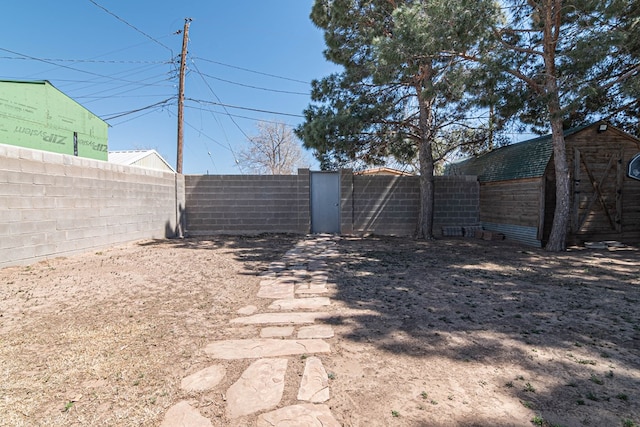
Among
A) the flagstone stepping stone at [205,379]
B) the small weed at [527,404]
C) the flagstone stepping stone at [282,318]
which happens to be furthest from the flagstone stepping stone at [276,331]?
the small weed at [527,404]

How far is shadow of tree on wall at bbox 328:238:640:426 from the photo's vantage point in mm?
1747

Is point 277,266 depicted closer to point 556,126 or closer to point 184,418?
point 184,418

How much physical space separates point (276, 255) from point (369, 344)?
12.6ft

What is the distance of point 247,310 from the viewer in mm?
3057

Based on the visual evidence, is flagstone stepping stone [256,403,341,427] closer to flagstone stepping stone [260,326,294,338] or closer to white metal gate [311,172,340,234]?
flagstone stepping stone [260,326,294,338]

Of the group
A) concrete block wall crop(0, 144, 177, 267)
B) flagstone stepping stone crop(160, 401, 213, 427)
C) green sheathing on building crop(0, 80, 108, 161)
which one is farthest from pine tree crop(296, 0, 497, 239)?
green sheathing on building crop(0, 80, 108, 161)

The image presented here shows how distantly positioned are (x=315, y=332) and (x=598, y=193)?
8492mm

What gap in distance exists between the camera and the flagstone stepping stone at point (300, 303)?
10.3ft

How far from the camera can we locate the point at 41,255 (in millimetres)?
4902

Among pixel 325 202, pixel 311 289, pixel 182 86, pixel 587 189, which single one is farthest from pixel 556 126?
pixel 182 86

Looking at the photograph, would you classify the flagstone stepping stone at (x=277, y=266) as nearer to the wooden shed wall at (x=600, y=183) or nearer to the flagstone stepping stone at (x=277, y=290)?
the flagstone stepping stone at (x=277, y=290)

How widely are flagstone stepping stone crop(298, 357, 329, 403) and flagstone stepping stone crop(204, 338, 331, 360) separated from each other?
0.54 ft

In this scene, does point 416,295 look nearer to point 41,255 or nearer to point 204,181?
point 41,255

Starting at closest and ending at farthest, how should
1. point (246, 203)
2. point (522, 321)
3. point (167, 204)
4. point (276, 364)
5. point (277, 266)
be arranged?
point (276, 364) < point (522, 321) < point (277, 266) < point (167, 204) < point (246, 203)
